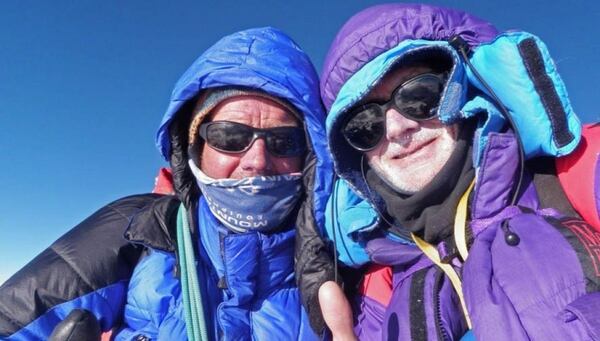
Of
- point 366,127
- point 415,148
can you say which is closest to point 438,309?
point 415,148

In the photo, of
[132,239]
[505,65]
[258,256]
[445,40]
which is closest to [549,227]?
[505,65]

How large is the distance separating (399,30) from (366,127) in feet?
1.45

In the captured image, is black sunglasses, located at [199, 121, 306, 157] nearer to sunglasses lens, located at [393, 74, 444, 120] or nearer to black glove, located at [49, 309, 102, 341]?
sunglasses lens, located at [393, 74, 444, 120]

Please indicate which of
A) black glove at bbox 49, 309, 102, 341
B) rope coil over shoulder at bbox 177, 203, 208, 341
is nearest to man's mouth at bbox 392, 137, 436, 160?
rope coil over shoulder at bbox 177, 203, 208, 341

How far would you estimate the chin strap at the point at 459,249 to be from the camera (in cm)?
175

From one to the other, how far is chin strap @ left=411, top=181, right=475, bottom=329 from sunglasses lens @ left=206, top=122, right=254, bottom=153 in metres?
1.09

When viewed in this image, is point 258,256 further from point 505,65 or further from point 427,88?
point 505,65

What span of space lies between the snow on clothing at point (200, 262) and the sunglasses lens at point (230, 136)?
24 centimetres

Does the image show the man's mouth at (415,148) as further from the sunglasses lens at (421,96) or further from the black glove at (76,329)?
the black glove at (76,329)

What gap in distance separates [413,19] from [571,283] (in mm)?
1208

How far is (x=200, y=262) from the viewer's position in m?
2.48

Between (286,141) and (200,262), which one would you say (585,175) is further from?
(200,262)

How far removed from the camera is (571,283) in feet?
4.58

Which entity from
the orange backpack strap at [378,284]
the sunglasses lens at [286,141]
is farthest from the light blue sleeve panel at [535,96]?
the sunglasses lens at [286,141]
